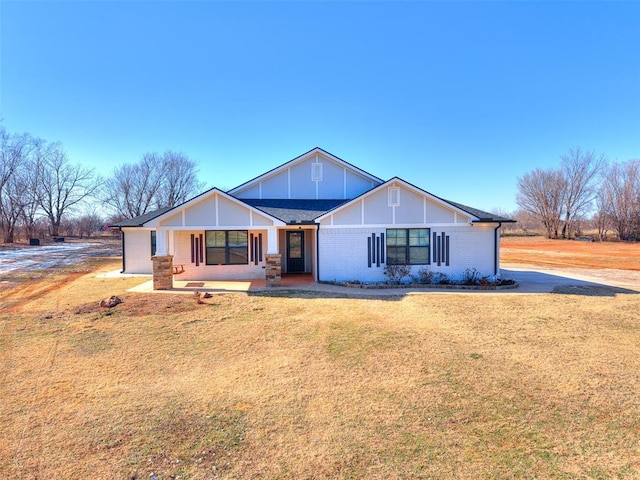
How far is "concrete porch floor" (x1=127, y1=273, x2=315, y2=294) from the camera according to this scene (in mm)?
11406

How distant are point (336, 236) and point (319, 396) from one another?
906 centimetres

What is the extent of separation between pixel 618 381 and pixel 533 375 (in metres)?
1.08

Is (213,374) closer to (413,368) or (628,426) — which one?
(413,368)

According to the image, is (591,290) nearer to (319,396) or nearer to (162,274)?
(319,396)

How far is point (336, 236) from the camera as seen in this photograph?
13023 mm

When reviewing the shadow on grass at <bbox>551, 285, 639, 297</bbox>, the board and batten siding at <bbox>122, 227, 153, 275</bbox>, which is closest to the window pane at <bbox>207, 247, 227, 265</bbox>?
the board and batten siding at <bbox>122, 227, 153, 275</bbox>

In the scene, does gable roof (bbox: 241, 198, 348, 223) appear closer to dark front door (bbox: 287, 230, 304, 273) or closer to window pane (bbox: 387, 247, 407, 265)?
dark front door (bbox: 287, 230, 304, 273)

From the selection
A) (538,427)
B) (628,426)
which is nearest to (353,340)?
(538,427)

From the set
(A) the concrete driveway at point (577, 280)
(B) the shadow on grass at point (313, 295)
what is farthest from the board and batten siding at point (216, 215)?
(A) the concrete driveway at point (577, 280)

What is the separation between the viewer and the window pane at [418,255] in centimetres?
1323

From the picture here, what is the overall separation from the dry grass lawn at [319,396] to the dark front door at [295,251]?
24.5 ft

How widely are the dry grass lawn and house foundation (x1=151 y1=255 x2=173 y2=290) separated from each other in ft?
11.6

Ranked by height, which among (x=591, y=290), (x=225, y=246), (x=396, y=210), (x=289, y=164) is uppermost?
(x=289, y=164)

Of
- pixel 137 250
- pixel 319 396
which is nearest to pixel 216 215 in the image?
pixel 137 250
